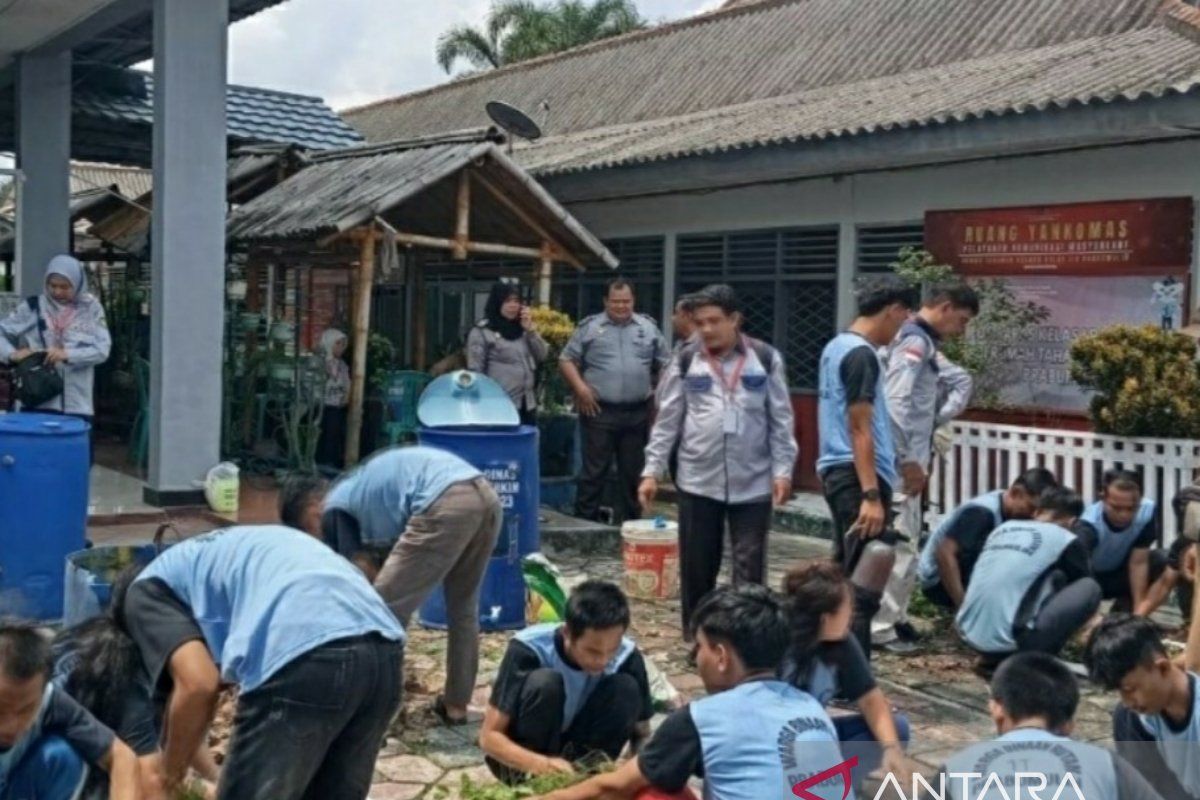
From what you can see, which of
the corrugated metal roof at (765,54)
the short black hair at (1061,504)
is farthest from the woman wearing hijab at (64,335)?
the corrugated metal roof at (765,54)

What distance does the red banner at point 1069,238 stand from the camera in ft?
28.2

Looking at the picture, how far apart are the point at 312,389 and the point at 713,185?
3863 mm

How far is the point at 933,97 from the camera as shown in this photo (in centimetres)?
1011

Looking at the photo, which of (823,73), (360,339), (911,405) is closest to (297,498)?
(911,405)

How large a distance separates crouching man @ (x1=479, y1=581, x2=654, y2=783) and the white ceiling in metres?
7.51

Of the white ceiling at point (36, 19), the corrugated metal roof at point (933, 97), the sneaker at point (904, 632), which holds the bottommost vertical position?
the sneaker at point (904, 632)

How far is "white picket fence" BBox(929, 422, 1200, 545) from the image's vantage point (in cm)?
742

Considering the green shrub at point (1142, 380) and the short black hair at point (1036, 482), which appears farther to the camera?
the green shrub at point (1142, 380)

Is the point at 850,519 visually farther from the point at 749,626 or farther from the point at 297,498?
the point at 297,498

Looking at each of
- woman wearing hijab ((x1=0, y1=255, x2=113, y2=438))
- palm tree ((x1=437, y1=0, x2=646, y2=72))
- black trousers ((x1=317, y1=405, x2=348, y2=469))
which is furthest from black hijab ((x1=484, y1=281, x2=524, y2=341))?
palm tree ((x1=437, y1=0, x2=646, y2=72))

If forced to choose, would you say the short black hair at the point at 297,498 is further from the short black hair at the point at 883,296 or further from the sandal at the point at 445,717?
the short black hair at the point at 883,296

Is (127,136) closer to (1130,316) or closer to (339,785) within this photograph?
(1130,316)

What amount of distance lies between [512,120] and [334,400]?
3.71 m

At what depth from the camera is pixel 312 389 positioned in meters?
10.2
